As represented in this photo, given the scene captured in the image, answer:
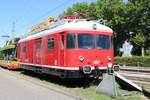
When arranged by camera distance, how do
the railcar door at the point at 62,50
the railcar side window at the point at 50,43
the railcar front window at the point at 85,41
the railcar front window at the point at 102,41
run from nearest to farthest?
the railcar front window at the point at 85,41
the railcar door at the point at 62,50
the railcar front window at the point at 102,41
the railcar side window at the point at 50,43

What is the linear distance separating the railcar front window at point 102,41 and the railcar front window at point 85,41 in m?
0.36

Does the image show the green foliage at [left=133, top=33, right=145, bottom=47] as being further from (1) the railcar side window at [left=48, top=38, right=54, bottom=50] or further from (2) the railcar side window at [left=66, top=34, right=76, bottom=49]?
(2) the railcar side window at [left=66, top=34, right=76, bottom=49]

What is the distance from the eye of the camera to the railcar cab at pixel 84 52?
19.5 m

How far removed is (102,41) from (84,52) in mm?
1321

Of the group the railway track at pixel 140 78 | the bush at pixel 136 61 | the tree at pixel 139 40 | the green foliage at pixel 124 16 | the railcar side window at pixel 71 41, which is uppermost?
the green foliage at pixel 124 16

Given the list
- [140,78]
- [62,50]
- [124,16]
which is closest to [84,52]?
[62,50]

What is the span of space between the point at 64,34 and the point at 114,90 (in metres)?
5.50

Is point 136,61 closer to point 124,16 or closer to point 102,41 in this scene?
point 124,16

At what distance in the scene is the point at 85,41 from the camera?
65.9 feet

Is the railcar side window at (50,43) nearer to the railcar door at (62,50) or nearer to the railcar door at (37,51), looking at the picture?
the railcar door at (62,50)

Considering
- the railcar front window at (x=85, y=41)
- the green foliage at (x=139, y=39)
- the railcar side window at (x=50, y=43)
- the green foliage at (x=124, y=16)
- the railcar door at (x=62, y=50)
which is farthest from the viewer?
the green foliage at (x=124, y=16)

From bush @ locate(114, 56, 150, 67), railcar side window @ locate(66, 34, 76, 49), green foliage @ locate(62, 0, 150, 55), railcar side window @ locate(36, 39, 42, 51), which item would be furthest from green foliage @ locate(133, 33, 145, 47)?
railcar side window @ locate(66, 34, 76, 49)

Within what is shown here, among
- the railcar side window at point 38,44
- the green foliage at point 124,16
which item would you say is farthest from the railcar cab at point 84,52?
the green foliage at point 124,16

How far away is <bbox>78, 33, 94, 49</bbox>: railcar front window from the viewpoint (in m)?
19.9
